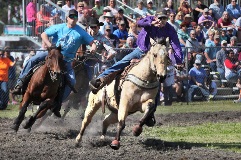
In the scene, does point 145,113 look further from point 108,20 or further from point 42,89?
point 108,20

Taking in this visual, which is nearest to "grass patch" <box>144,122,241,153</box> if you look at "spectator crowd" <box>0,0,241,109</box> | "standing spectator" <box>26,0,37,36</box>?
"spectator crowd" <box>0,0,241,109</box>

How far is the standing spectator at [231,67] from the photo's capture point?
23391 mm

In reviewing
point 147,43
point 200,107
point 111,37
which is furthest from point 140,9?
point 147,43

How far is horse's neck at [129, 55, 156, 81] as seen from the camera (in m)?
12.7

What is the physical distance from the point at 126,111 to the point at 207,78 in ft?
35.4

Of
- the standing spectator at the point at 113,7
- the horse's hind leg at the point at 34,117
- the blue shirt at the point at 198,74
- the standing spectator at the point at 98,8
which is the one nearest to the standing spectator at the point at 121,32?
the standing spectator at the point at 113,7

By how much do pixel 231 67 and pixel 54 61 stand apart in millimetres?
9867

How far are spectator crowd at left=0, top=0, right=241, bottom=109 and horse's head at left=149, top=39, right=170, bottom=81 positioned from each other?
28.9 ft

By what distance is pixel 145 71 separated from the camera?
12727mm

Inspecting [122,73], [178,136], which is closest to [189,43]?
[178,136]

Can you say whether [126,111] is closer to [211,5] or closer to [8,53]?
[8,53]

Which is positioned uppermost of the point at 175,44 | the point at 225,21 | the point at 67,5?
the point at 67,5

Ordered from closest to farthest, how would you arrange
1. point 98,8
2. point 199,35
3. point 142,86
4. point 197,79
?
point 142,86 < point 197,79 < point 98,8 < point 199,35

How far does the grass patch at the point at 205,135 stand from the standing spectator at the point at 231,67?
18.6ft
